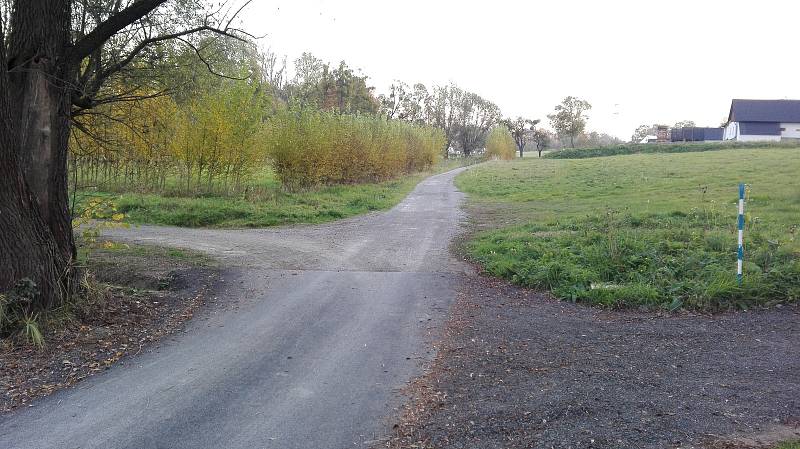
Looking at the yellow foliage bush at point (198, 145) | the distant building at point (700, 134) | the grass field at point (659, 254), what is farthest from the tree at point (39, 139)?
the distant building at point (700, 134)

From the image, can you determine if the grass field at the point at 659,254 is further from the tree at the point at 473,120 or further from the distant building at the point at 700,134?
the distant building at the point at 700,134

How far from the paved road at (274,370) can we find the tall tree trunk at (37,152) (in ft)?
5.86

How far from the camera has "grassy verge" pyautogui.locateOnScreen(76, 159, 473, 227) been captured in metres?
16.5

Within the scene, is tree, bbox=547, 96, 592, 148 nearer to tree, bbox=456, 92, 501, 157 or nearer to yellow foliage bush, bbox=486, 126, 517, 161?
tree, bbox=456, 92, 501, 157

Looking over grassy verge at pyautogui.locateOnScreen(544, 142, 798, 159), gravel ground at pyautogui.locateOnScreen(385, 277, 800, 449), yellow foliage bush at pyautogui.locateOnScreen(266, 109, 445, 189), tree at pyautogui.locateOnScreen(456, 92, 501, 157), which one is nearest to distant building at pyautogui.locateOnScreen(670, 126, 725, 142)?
grassy verge at pyautogui.locateOnScreen(544, 142, 798, 159)

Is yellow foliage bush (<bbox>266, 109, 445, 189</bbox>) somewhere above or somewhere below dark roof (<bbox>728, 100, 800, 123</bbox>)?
below

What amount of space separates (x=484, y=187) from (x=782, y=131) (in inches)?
2803

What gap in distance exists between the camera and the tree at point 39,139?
6.32 meters

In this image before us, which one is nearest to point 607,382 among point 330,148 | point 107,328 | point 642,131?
point 107,328

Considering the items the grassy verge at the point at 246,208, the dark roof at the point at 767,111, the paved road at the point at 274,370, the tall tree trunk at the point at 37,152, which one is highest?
the dark roof at the point at 767,111

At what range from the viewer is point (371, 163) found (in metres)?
32.2

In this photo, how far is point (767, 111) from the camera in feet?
271

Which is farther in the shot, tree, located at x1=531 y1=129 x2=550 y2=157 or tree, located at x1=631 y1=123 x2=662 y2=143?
tree, located at x1=631 y1=123 x2=662 y2=143

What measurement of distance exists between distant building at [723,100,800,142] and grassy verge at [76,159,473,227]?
77.6 m
